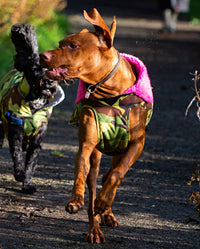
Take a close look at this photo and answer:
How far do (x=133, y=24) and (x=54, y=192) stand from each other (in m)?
17.9

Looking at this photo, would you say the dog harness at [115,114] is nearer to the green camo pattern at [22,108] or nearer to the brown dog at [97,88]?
the brown dog at [97,88]

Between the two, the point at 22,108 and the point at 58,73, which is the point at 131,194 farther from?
the point at 58,73

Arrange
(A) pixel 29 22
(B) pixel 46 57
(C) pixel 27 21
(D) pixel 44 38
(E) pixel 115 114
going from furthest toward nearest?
1. (D) pixel 44 38
2. (A) pixel 29 22
3. (C) pixel 27 21
4. (E) pixel 115 114
5. (B) pixel 46 57

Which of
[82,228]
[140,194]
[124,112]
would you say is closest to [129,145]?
[124,112]

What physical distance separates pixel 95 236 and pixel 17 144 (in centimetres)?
154

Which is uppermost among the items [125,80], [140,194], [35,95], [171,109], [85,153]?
[125,80]

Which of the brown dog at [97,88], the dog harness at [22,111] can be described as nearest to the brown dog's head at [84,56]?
the brown dog at [97,88]

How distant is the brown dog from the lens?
12.4 ft

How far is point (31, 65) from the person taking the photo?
18.7 ft

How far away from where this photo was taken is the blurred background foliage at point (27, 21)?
10812 mm

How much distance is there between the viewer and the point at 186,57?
16.3 metres

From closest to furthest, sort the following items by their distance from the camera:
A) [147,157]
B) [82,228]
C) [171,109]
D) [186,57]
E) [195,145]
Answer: [82,228]
[147,157]
[195,145]
[171,109]
[186,57]

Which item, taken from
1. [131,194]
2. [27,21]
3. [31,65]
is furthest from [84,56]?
[27,21]

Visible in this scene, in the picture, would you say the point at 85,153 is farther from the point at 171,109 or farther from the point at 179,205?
the point at 171,109
